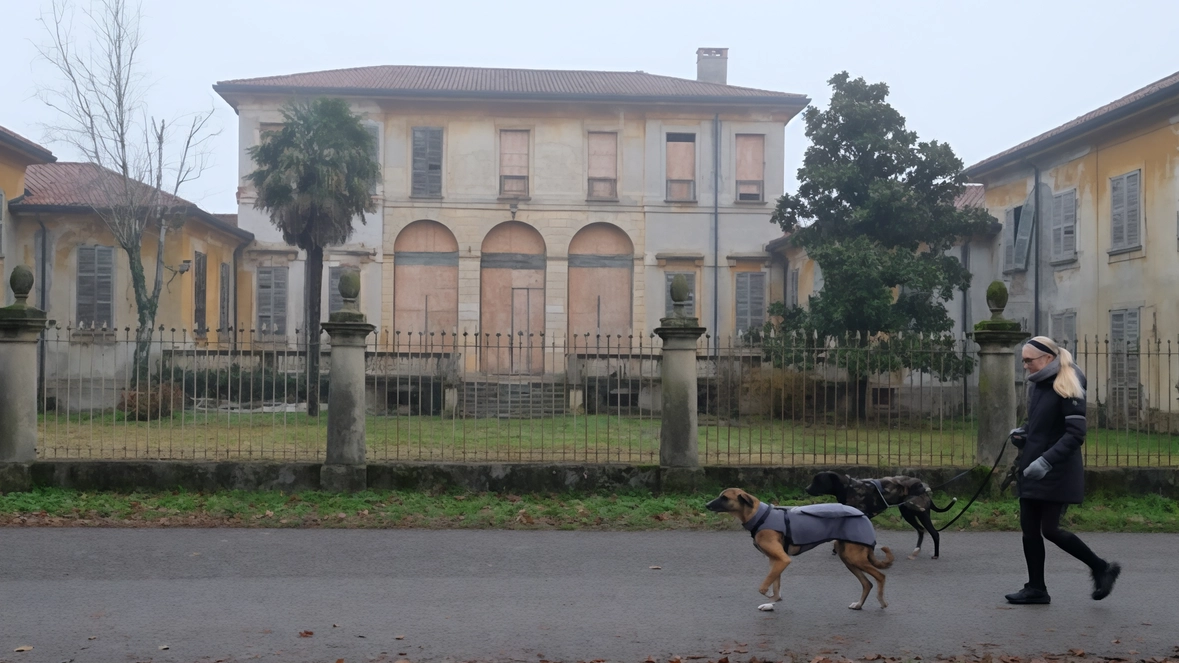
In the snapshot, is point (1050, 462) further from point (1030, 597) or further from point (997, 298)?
point (997, 298)

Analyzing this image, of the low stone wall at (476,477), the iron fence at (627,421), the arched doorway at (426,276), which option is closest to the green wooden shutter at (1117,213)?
the iron fence at (627,421)

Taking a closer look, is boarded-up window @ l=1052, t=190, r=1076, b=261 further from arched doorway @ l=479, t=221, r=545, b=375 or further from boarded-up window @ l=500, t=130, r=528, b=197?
boarded-up window @ l=500, t=130, r=528, b=197

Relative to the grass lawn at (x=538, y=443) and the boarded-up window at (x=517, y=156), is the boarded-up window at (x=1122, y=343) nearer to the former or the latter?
the grass lawn at (x=538, y=443)

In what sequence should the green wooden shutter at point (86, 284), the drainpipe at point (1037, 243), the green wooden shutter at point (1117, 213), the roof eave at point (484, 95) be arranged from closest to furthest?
the green wooden shutter at point (1117, 213) < the drainpipe at point (1037, 243) < the green wooden shutter at point (86, 284) < the roof eave at point (484, 95)

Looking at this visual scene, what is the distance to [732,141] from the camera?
106ft

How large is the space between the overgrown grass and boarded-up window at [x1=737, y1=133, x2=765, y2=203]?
21.8 metres

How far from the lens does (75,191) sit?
2592cm

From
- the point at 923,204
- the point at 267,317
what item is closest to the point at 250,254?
the point at 267,317

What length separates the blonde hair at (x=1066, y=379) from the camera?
21.6 ft

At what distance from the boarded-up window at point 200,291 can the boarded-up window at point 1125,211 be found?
2075 cm

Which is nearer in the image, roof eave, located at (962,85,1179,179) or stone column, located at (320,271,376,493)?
stone column, located at (320,271,376,493)

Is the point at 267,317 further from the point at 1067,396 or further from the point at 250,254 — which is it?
the point at 1067,396

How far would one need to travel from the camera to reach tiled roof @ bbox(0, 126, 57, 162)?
22.3 meters

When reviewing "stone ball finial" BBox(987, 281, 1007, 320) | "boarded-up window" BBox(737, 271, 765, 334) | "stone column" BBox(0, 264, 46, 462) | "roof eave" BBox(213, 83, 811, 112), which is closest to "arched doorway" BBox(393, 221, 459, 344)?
"roof eave" BBox(213, 83, 811, 112)
